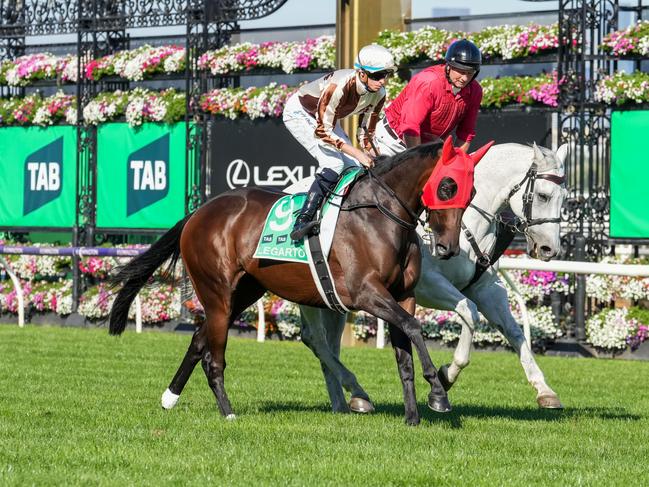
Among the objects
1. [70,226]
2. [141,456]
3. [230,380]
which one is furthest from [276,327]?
[141,456]

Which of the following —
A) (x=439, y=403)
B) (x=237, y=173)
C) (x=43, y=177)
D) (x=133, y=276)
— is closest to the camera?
(x=439, y=403)

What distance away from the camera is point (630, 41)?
1281 cm

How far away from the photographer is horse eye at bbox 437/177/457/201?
6520 mm

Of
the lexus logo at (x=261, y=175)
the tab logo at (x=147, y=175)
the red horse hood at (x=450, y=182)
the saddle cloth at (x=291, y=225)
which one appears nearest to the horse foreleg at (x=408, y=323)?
the saddle cloth at (x=291, y=225)

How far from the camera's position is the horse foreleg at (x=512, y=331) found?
750 cm

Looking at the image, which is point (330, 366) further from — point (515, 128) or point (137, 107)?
point (137, 107)

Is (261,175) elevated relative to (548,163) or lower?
lower

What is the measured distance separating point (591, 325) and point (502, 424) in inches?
244

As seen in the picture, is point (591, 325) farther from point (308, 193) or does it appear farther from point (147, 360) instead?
point (308, 193)

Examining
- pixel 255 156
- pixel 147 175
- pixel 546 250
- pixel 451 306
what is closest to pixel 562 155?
pixel 546 250

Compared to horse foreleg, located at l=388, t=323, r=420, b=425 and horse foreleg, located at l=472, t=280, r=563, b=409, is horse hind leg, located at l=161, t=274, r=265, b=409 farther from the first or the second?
horse foreleg, located at l=472, t=280, r=563, b=409

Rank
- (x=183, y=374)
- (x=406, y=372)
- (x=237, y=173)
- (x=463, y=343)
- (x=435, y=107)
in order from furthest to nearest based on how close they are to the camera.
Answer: (x=237, y=173) → (x=435, y=107) → (x=183, y=374) → (x=463, y=343) → (x=406, y=372)

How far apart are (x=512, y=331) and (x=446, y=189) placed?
153 centimetres

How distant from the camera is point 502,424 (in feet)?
22.9
